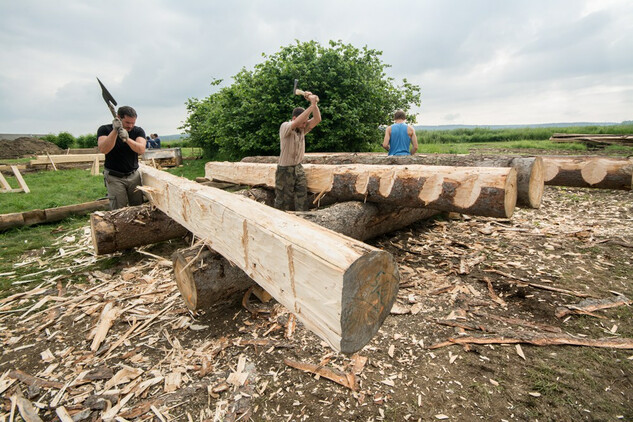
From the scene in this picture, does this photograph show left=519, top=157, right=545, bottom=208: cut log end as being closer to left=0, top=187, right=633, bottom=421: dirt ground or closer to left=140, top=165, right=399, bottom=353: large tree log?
left=0, top=187, right=633, bottom=421: dirt ground

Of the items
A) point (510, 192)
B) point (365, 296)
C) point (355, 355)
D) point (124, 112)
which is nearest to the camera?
point (365, 296)

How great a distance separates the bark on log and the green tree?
417 cm

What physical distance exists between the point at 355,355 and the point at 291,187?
2789mm

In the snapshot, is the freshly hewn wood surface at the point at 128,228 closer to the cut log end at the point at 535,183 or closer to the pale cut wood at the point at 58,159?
the cut log end at the point at 535,183

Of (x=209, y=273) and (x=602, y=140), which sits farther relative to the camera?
Answer: (x=602, y=140)

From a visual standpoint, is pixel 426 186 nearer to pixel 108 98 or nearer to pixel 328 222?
pixel 328 222

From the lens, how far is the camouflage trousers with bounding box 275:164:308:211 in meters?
4.69

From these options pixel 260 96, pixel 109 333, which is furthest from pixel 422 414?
pixel 260 96

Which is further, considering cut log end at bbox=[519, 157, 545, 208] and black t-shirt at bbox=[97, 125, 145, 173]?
black t-shirt at bbox=[97, 125, 145, 173]

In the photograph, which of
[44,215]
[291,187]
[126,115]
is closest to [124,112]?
[126,115]

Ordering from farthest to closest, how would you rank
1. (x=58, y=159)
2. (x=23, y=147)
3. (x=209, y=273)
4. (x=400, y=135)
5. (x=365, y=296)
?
(x=23, y=147), (x=58, y=159), (x=400, y=135), (x=209, y=273), (x=365, y=296)

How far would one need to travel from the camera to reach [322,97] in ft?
28.7

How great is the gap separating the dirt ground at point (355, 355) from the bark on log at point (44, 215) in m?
2.24

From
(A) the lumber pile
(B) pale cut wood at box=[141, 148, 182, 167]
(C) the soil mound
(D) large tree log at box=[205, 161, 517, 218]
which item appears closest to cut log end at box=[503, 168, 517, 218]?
(D) large tree log at box=[205, 161, 517, 218]
